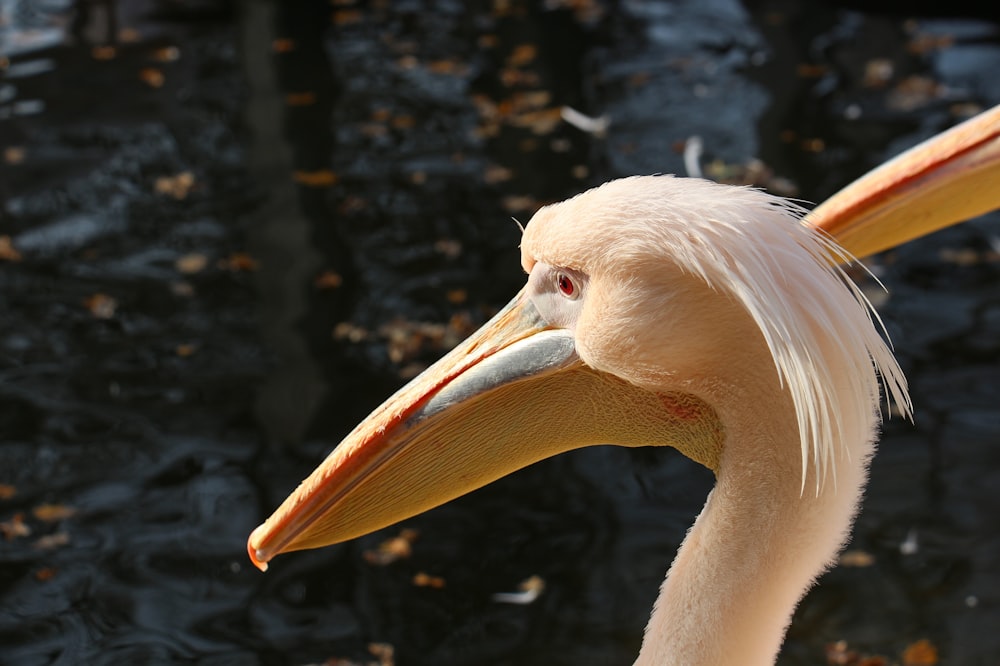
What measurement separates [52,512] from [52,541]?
15cm

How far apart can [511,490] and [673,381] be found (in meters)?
2.22

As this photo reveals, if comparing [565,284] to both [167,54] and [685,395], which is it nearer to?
[685,395]

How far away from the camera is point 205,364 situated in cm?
441

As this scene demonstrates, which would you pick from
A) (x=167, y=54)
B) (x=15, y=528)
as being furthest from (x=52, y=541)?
(x=167, y=54)

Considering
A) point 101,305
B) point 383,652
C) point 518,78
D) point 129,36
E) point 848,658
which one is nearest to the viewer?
point 848,658

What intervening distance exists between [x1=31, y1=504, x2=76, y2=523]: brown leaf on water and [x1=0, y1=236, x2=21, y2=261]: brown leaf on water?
1.72m

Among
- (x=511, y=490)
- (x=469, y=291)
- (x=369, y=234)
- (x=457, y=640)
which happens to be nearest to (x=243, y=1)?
(x=369, y=234)

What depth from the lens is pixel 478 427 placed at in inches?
69.4

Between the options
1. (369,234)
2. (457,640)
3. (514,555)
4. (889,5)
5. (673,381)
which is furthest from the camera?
(889,5)

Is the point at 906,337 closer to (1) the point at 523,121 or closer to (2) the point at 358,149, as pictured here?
(1) the point at 523,121

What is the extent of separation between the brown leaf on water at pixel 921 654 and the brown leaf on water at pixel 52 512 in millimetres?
2637

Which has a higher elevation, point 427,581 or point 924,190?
point 924,190

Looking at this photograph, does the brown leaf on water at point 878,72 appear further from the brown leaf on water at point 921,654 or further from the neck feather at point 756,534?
the neck feather at point 756,534

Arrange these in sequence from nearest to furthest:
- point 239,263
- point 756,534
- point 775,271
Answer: point 775,271 → point 756,534 → point 239,263
